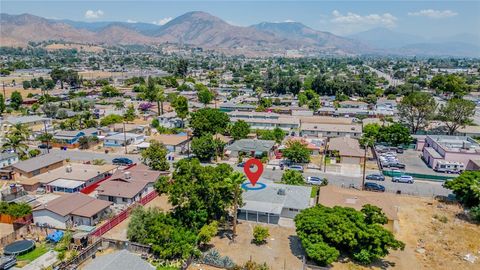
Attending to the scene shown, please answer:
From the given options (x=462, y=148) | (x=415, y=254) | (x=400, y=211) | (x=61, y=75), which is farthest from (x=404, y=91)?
(x=61, y=75)

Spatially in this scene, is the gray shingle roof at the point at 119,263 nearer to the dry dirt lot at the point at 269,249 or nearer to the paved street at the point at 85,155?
the dry dirt lot at the point at 269,249

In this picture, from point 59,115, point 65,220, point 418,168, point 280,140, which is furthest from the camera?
point 59,115

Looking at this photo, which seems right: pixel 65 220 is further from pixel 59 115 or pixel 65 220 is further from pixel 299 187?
pixel 59 115

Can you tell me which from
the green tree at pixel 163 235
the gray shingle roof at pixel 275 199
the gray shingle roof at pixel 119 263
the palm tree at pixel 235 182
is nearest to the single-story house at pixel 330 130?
the gray shingle roof at pixel 275 199

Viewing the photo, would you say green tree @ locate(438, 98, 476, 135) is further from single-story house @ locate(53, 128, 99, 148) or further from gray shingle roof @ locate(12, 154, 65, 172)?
gray shingle roof @ locate(12, 154, 65, 172)

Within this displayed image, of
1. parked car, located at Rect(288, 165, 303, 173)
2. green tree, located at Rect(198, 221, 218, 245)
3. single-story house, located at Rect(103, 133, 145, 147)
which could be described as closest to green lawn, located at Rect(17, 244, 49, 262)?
green tree, located at Rect(198, 221, 218, 245)
